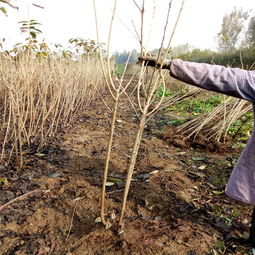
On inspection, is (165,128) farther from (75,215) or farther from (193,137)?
(75,215)

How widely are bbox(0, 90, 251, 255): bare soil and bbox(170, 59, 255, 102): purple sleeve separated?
91cm

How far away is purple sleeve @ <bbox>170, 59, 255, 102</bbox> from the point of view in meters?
1.10

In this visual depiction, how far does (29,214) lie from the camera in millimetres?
1538

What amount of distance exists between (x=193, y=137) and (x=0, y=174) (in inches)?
93.2

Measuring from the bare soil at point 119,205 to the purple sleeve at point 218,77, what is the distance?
2.97 ft

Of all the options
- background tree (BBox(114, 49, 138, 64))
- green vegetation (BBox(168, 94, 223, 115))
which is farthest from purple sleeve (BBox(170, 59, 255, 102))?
green vegetation (BBox(168, 94, 223, 115))

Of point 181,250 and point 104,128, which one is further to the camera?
point 104,128

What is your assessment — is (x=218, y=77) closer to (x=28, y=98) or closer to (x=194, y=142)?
(x=28, y=98)

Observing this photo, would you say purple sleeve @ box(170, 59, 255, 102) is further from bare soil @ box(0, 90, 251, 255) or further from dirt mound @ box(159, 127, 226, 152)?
dirt mound @ box(159, 127, 226, 152)

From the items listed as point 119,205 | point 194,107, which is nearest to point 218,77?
point 119,205

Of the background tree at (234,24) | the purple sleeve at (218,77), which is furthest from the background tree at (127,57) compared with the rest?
the background tree at (234,24)

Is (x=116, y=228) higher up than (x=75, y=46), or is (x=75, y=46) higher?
(x=75, y=46)

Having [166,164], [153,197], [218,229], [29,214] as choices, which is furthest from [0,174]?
[218,229]

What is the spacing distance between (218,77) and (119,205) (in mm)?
1087
